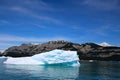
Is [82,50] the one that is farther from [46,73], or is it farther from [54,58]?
[46,73]

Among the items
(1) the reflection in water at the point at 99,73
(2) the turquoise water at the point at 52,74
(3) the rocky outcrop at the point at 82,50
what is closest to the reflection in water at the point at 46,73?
(2) the turquoise water at the point at 52,74

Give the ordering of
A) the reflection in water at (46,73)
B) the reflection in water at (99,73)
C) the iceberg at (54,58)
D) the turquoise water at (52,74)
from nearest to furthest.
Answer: the turquoise water at (52,74)
the reflection in water at (46,73)
the reflection in water at (99,73)
the iceberg at (54,58)

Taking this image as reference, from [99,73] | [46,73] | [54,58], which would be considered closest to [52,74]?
[46,73]

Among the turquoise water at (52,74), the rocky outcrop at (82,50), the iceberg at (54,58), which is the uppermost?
the rocky outcrop at (82,50)

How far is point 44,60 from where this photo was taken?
4653 cm

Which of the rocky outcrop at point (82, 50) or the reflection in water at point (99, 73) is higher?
the rocky outcrop at point (82, 50)

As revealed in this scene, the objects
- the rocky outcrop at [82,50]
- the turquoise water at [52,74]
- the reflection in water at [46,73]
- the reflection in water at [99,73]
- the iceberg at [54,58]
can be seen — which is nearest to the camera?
the turquoise water at [52,74]

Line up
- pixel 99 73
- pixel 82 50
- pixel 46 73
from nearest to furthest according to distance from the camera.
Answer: pixel 46 73, pixel 99 73, pixel 82 50

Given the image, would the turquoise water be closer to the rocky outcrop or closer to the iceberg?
the iceberg

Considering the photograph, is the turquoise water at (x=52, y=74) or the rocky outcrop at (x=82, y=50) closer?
the turquoise water at (x=52, y=74)

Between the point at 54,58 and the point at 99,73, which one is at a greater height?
the point at 54,58

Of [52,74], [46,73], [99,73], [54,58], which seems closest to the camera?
[52,74]

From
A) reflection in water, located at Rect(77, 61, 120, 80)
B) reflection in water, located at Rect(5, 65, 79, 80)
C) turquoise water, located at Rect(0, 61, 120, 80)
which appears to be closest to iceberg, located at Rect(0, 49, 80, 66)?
reflection in water, located at Rect(77, 61, 120, 80)

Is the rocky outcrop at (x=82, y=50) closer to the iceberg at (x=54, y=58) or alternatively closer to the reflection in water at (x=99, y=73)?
the iceberg at (x=54, y=58)
